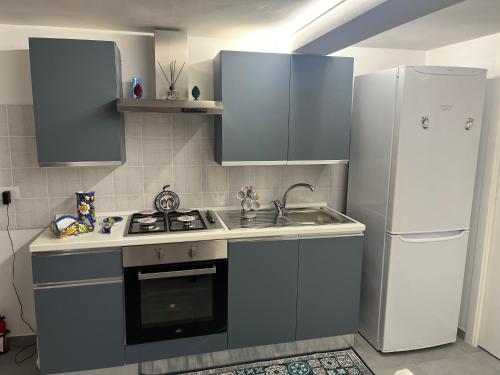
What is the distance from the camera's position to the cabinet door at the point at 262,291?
94.5 inches

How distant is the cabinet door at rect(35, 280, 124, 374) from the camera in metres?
2.14

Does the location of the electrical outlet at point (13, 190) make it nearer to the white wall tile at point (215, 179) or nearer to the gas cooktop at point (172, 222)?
the gas cooktop at point (172, 222)

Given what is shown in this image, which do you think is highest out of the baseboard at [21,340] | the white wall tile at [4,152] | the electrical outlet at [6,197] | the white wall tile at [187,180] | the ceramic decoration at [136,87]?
the ceramic decoration at [136,87]

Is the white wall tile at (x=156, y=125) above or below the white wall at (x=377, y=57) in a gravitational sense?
below

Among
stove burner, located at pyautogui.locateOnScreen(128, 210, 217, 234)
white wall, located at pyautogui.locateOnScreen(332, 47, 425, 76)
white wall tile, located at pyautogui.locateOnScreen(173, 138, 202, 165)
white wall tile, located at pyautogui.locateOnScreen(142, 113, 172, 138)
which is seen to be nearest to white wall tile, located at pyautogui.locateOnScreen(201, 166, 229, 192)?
white wall tile, located at pyautogui.locateOnScreen(173, 138, 202, 165)

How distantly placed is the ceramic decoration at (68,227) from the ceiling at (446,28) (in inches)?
92.3

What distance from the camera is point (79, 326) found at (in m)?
2.19

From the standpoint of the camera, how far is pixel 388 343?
2.62m

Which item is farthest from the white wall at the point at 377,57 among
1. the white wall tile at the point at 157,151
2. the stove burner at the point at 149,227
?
the stove burner at the point at 149,227

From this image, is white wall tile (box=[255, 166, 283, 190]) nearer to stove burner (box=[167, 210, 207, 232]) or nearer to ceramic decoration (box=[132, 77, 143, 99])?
stove burner (box=[167, 210, 207, 232])

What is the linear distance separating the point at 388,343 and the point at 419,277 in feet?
1.66

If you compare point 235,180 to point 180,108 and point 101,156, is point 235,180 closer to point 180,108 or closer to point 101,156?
point 180,108

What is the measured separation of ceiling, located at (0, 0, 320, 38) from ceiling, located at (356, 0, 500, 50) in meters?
0.81

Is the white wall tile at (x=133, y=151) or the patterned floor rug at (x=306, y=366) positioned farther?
the white wall tile at (x=133, y=151)
